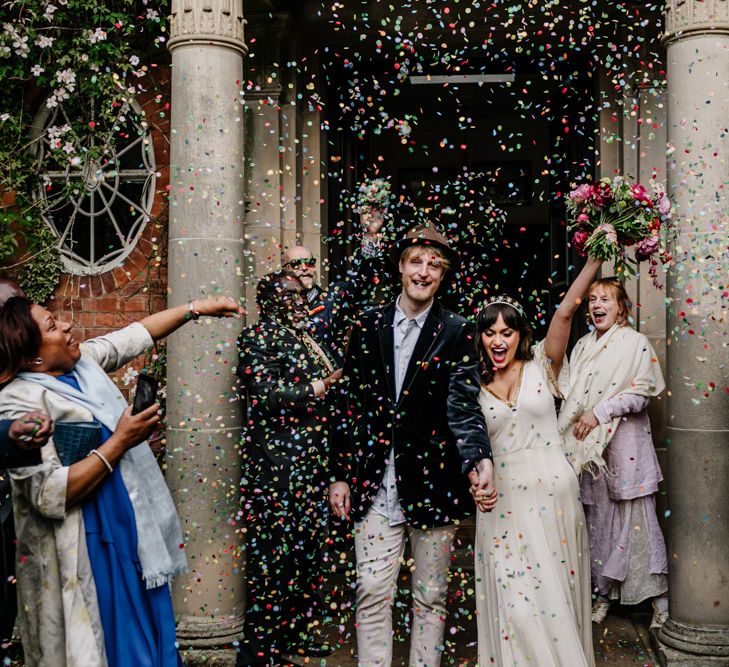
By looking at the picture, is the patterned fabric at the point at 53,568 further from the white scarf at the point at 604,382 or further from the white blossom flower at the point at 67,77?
the white blossom flower at the point at 67,77

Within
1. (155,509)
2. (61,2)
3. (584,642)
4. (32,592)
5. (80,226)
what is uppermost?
(61,2)

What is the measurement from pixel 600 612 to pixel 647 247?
7.56 ft

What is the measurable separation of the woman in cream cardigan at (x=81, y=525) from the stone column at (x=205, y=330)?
1440 mm

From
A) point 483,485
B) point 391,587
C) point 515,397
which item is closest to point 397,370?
point 515,397

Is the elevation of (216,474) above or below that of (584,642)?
above

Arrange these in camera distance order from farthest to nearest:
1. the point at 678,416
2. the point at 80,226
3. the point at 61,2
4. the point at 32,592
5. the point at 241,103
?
1. the point at 80,226
2. the point at 61,2
3. the point at 241,103
4. the point at 678,416
5. the point at 32,592

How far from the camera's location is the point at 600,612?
196 inches

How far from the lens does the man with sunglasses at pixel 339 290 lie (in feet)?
16.2

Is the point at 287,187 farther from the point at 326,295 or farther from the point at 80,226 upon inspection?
the point at 80,226

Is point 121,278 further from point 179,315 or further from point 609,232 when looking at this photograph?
point 609,232

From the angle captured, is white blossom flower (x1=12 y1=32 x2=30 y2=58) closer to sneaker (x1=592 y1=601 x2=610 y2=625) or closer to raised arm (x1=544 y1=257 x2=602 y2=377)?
raised arm (x1=544 y1=257 x2=602 y2=377)

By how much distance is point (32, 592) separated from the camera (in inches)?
117

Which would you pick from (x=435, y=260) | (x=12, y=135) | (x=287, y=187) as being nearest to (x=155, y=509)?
(x=435, y=260)

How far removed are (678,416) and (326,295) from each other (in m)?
2.28
